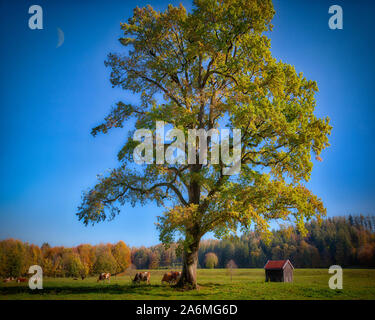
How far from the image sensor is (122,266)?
59438mm

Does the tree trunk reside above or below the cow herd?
above

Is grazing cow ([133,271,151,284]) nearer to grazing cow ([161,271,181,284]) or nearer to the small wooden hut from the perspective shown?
grazing cow ([161,271,181,284])

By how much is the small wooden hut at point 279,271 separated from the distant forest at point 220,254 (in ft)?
82.9

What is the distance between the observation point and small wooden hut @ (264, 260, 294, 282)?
25875mm

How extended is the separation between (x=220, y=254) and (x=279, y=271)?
59995 millimetres

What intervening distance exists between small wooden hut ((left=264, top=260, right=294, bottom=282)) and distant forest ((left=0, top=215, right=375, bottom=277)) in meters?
25.3

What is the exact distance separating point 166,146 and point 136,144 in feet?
6.33

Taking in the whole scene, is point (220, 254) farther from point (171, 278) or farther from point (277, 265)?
point (171, 278)

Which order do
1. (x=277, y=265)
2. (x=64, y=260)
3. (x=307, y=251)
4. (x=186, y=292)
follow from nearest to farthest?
(x=186, y=292) < (x=277, y=265) < (x=64, y=260) < (x=307, y=251)

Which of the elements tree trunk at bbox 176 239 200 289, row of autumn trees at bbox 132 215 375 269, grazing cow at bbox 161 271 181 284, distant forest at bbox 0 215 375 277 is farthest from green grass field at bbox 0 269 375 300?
row of autumn trees at bbox 132 215 375 269

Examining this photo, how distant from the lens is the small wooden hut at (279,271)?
84.9 feet

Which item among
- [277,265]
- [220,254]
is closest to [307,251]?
[220,254]

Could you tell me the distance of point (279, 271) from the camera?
85.6ft

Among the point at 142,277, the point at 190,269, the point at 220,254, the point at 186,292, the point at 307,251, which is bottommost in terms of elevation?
the point at 220,254
